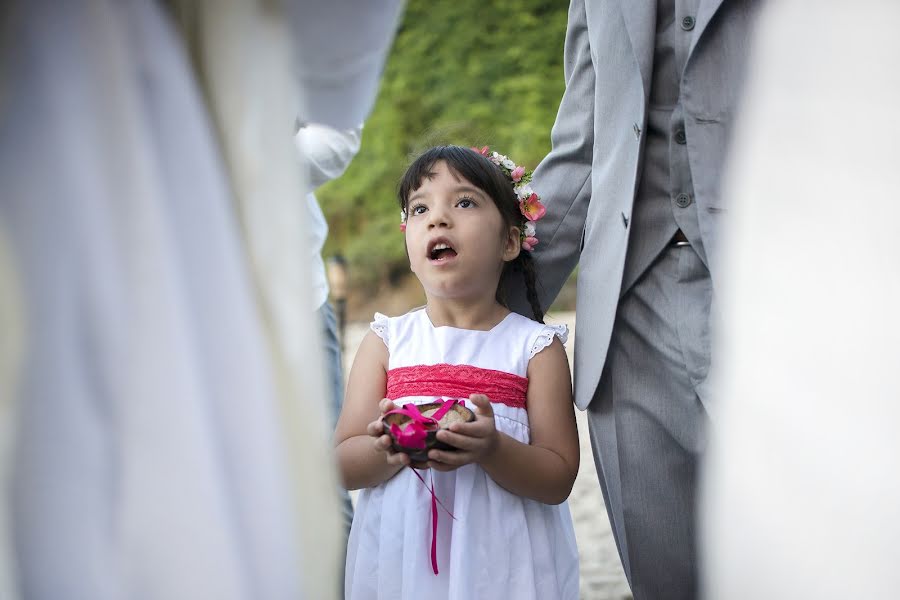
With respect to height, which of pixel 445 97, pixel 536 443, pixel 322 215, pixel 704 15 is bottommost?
pixel 536 443

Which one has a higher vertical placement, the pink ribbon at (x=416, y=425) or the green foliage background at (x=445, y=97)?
the green foliage background at (x=445, y=97)

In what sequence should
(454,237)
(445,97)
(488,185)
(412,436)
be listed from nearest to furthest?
(412,436), (454,237), (488,185), (445,97)

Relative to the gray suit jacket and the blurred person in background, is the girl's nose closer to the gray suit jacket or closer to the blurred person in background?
the gray suit jacket

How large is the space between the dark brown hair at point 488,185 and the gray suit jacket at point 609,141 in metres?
0.05

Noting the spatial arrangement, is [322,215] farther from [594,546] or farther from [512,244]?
[594,546]

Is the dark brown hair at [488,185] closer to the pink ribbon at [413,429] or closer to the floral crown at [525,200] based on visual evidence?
the floral crown at [525,200]

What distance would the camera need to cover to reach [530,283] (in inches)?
98.9

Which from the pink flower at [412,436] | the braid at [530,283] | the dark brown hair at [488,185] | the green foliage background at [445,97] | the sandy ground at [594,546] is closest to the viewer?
the pink flower at [412,436]

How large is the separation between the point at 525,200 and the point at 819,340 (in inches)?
42.2

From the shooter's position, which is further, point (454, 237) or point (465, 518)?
point (454, 237)

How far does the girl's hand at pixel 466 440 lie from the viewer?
6.21ft

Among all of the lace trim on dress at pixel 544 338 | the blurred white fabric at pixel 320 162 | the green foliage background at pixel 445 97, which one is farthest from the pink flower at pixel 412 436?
the green foliage background at pixel 445 97

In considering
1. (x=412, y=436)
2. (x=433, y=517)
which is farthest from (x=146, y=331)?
(x=433, y=517)

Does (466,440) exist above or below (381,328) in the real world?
below
